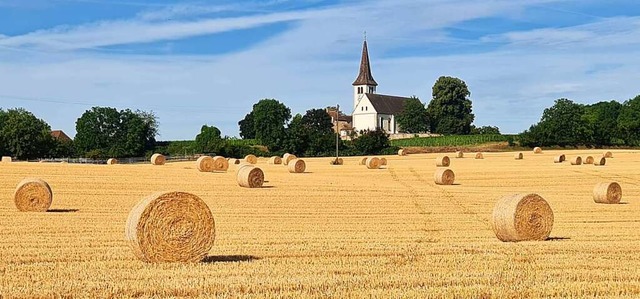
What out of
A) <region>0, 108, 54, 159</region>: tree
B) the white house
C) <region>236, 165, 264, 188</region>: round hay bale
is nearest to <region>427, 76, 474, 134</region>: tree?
the white house

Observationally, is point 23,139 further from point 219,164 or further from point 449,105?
point 449,105

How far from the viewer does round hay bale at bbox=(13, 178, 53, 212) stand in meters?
24.6

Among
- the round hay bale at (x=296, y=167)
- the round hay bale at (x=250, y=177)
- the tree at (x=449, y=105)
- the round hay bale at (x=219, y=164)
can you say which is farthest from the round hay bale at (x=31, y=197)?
the tree at (x=449, y=105)

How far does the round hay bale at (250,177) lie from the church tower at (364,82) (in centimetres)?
13771

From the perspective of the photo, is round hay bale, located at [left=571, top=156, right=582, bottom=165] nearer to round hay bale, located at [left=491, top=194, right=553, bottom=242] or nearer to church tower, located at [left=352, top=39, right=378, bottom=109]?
round hay bale, located at [left=491, top=194, right=553, bottom=242]

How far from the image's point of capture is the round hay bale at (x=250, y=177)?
37.4 metres

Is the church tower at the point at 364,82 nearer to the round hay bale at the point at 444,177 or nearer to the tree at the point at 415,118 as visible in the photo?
the tree at the point at 415,118

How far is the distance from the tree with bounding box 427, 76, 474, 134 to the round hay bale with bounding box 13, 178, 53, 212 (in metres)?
118

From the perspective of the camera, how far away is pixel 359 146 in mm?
94812

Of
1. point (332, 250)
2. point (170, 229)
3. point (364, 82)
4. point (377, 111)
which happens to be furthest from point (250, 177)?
point (364, 82)

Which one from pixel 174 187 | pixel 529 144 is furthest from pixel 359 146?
pixel 174 187

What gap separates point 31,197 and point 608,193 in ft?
65.9

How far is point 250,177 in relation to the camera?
3741cm

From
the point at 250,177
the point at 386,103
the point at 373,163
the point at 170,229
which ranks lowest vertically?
the point at 170,229
